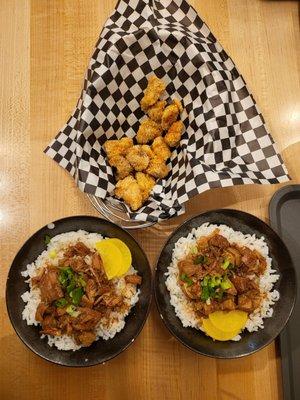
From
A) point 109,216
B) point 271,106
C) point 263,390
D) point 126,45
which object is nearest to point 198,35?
point 126,45

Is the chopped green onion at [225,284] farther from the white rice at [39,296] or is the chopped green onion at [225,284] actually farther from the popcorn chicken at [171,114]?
the popcorn chicken at [171,114]

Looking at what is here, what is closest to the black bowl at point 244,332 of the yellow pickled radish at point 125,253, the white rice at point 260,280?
the white rice at point 260,280

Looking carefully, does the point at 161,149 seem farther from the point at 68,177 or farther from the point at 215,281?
the point at 215,281

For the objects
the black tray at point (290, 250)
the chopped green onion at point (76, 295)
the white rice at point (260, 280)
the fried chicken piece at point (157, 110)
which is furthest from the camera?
the fried chicken piece at point (157, 110)

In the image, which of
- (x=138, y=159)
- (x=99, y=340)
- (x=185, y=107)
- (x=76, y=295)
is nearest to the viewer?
(x=76, y=295)

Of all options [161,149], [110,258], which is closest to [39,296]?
[110,258]

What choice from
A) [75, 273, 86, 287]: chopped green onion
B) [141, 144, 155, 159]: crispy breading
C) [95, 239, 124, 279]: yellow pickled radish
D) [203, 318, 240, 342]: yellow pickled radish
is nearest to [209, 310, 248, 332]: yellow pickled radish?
[203, 318, 240, 342]: yellow pickled radish
